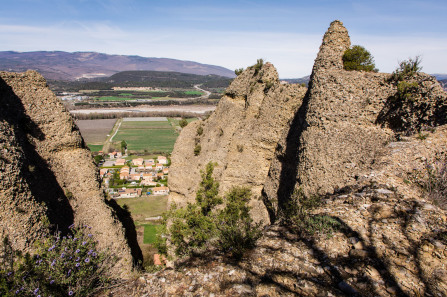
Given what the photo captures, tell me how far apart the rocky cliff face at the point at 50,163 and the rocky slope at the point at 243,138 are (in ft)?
22.7

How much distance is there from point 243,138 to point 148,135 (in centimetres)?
10770

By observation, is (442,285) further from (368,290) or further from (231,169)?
(231,169)

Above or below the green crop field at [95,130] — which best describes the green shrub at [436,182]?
above

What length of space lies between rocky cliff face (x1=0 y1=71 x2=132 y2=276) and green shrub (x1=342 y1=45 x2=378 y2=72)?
14996 mm

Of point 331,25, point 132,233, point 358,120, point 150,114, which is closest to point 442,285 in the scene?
point 358,120

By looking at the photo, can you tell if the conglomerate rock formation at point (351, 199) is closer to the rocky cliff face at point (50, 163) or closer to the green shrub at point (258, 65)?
the green shrub at point (258, 65)

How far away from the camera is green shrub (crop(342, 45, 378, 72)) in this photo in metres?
11.9

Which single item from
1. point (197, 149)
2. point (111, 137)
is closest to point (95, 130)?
point (111, 137)

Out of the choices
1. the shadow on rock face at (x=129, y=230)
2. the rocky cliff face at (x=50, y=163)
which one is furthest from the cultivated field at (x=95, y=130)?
the rocky cliff face at (x=50, y=163)

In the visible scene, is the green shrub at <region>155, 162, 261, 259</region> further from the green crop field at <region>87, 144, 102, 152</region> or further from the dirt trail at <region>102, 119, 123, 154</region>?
the green crop field at <region>87, 144, 102, 152</region>

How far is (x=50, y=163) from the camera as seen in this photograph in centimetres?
1447

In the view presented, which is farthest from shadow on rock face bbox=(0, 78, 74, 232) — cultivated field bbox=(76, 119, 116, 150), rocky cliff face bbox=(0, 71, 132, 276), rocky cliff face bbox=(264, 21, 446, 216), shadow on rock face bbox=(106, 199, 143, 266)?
cultivated field bbox=(76, 119, 116, 150)

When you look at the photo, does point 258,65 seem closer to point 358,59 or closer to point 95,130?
point 358,59

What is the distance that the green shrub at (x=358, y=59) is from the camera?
11852 millimetres
